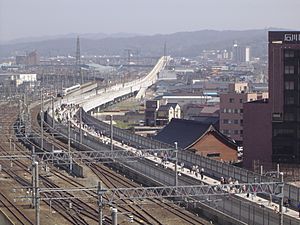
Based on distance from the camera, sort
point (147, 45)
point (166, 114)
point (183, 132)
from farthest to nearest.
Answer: point (147, 45) < point (166, 114) < point (183, 132)

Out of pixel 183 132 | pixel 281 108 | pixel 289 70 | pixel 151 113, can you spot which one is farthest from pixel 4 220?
pixel 151 113

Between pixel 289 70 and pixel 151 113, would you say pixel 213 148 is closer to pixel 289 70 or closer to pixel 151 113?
pixel 289 70

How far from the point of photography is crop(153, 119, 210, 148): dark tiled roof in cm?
1883

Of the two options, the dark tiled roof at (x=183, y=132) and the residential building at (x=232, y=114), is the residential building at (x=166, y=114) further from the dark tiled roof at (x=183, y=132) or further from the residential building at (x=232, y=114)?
the dark tiled roof at (x=183, y=132)

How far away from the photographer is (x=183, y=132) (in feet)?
64.8

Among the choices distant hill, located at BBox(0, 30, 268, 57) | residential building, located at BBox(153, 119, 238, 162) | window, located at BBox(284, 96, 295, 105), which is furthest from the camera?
distant hill, located at BBox(0, 30, 268, 57)

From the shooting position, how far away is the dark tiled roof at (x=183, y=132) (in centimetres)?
1883

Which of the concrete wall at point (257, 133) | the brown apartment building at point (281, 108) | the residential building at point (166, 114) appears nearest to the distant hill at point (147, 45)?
the residential building at point (166, 114)

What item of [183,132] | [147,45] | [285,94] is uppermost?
[147,45]

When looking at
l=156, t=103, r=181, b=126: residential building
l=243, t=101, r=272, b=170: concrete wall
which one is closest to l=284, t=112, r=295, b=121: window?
l=243, t=101, r=272, b=170: concrete wall

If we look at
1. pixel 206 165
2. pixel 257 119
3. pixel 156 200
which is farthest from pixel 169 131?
pixel 156 200

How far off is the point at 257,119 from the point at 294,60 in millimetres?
1597

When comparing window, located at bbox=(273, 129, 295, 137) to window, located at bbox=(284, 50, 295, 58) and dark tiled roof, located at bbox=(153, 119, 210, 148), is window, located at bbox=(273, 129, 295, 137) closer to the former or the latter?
window, located at bbox=(284, 50, 295, 58)

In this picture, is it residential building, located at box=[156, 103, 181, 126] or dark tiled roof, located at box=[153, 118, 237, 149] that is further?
residential building, located at box=[156, 103, 181, 126]
